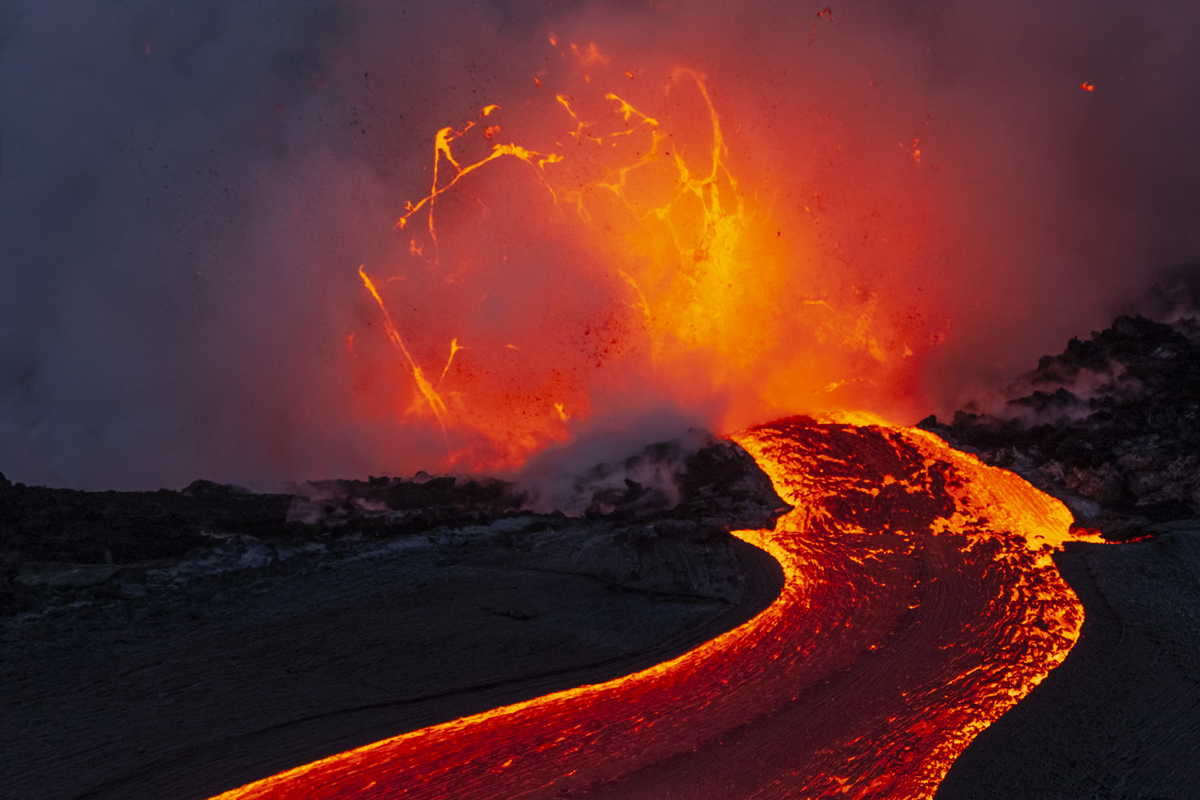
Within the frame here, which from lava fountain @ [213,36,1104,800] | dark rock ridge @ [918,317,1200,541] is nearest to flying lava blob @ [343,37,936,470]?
lava fountain @ [213,36,1104,800]

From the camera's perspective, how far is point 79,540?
812 cm

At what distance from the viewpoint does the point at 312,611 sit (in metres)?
6.75

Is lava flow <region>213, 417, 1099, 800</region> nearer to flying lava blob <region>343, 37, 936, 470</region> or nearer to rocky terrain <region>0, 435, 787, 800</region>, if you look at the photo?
rocky terrain <region>0, 435, 787, 800</region>

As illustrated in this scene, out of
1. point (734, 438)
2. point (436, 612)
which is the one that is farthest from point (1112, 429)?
point (436, 612)

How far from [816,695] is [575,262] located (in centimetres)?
764

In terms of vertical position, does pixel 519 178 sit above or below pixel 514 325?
above

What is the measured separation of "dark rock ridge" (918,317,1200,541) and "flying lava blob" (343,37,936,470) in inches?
134

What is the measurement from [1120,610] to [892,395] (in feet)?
21.4

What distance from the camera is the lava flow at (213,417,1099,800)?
491 cm

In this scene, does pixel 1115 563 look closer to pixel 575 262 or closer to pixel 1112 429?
pixel 1112 429

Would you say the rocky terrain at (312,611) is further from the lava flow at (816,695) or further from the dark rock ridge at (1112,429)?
the dark rock ridge at (1112,429)

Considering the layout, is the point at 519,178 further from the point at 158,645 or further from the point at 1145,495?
the point at 1145,495

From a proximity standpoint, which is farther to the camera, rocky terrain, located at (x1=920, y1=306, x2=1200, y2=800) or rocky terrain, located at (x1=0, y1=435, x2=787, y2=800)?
rocky terrain, located at (x1=0, y1=435, x2=787, y2=800)

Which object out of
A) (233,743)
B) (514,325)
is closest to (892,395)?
(514,325)
